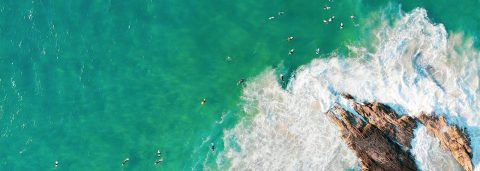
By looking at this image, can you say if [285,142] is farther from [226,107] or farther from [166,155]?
[166,155]

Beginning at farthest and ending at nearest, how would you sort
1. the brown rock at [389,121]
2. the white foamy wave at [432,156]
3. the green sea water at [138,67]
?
the green sea water at [138,67], the white foamy wave at [432,156], the brown rock at [389,121]

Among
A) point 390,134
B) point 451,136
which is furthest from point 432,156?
point 390,134

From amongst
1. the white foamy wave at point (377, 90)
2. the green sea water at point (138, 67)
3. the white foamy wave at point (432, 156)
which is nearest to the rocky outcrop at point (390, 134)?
the white foamy wave at point (432, 156)

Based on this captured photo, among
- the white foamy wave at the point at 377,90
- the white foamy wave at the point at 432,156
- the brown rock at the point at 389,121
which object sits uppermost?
the white foamy wave at the point at 377,90

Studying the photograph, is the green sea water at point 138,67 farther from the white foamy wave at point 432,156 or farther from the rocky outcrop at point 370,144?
the white foamy wave at point 432,156

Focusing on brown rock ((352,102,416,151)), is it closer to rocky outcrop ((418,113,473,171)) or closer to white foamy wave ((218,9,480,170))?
white foamy wave ((218,9,480,170))
